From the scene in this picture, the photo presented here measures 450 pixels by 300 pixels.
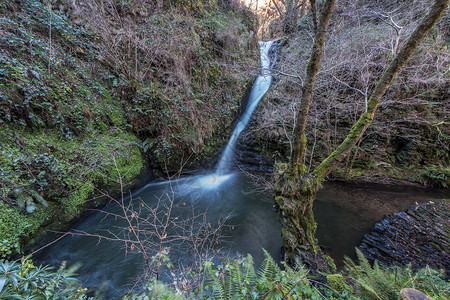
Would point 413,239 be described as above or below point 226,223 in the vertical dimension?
above

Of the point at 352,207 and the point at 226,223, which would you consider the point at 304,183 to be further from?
the point at 352,207

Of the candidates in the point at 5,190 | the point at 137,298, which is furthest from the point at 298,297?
the point at 5,190

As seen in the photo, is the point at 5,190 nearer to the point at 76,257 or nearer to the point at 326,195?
the point at 76,257

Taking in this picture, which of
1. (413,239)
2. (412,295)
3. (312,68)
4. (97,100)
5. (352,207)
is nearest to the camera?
(412,295)

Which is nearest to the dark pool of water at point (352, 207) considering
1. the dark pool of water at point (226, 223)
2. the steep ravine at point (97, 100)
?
the dark pool of water at point (226, 223)

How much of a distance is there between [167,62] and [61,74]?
10.7 ft

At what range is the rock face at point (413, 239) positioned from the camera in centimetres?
323

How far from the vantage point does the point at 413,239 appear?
3.66m

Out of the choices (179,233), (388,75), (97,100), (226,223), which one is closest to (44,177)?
(97,100)

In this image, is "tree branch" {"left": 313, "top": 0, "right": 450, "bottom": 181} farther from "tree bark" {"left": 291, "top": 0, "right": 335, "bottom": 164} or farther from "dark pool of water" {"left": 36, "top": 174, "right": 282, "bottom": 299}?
"dark pool of water" {"left": 36, "top": 174, "right": 282, "bottom": 299}

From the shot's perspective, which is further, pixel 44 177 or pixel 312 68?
pixel 44 177

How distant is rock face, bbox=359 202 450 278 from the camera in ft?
10.6

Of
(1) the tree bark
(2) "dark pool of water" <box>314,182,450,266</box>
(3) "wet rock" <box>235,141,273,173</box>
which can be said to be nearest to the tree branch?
(1) the tree bark

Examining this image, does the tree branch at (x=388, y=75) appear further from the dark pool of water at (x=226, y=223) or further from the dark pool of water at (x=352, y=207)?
the dark pool of water at (x=226, y=223)
